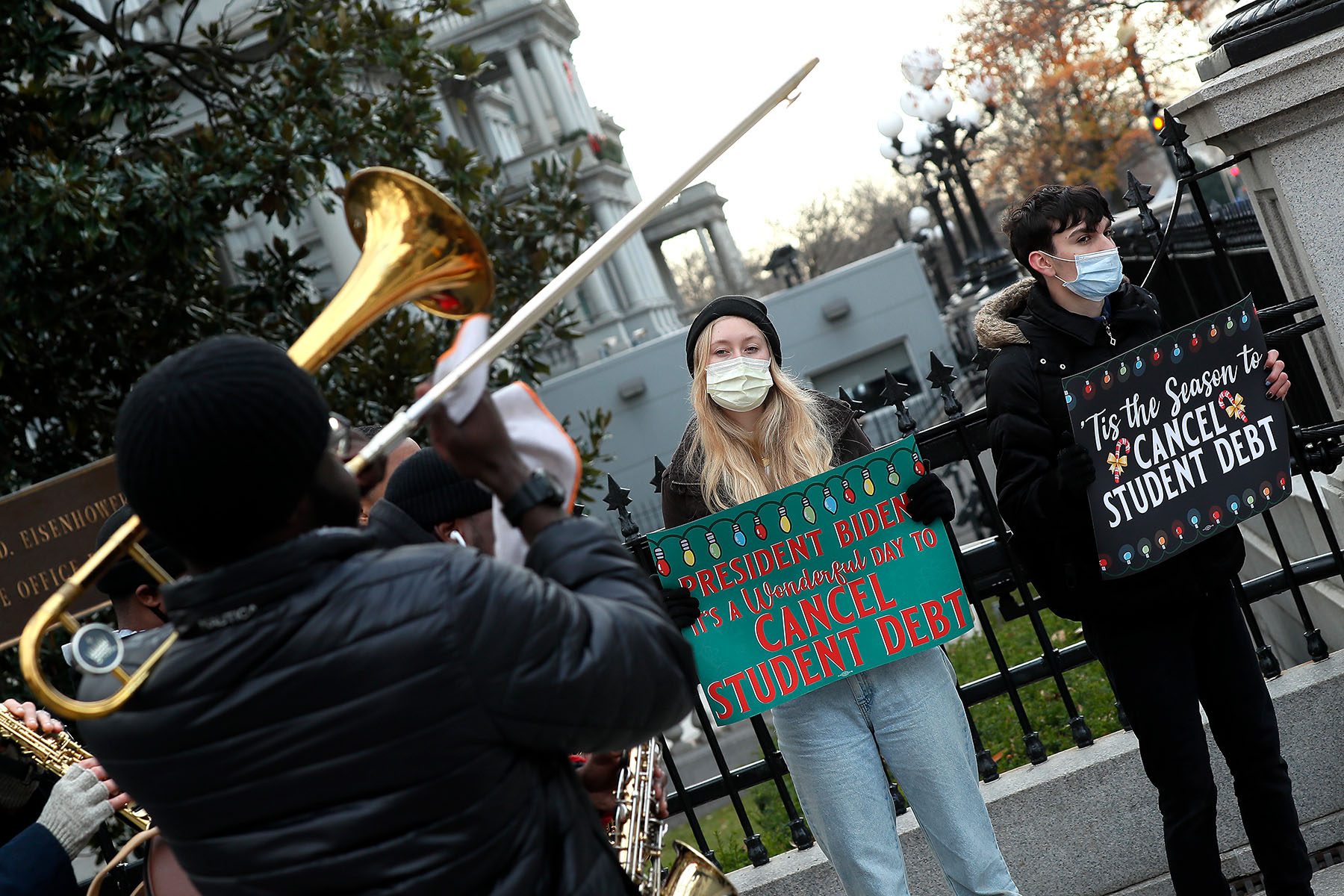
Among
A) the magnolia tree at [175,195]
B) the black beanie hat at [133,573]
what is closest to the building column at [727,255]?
the magnolia tree at [175,195]

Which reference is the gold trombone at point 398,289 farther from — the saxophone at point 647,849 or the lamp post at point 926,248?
the lamp post at point 926,248

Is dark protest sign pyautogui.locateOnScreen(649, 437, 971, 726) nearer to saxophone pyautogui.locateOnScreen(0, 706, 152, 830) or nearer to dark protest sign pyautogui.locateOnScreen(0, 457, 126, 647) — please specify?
saxophone pyautogui.locateOnScreen(0, 706, 152, 830)

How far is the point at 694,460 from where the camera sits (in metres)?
3.64

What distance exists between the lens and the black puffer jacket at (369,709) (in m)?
1.63

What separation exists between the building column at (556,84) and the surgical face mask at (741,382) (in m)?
42.2

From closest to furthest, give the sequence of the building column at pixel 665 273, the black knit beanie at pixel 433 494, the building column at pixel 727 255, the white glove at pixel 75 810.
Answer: the black knit beanie at pixel 433 494 → the white glove at pixel 75 810 → the building column at pixel 727 255 → the building column at pixel 665 273

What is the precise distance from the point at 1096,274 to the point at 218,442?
265 cm

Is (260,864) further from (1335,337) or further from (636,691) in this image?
(1335,337)

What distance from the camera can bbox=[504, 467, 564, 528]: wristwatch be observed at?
1.80 metres

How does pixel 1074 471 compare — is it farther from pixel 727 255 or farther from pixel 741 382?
pixel 727 255

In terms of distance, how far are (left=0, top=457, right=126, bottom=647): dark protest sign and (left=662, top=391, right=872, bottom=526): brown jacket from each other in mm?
2251

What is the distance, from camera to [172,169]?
25.3 feet

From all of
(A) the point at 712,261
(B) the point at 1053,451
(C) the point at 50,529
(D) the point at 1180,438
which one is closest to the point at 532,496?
(B) the point at 1053,451

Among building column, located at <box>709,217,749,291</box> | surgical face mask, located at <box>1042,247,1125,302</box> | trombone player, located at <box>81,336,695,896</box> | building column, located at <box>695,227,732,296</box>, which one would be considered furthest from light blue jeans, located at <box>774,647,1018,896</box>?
building column, located at <box>695,227,732,296</box>
